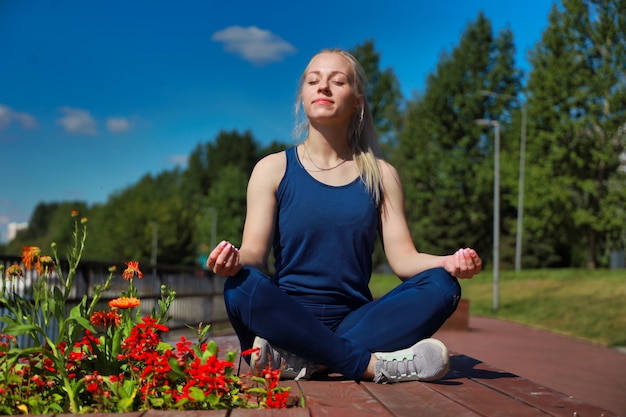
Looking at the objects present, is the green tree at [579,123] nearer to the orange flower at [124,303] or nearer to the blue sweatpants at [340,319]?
the blue sweatpants at [340,319]

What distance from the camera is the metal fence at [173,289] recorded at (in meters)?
8.47

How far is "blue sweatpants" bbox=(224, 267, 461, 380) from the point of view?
351 cm

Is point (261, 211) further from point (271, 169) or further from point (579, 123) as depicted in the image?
point (579, 123)

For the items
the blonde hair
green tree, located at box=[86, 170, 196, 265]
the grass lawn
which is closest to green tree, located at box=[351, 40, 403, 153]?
the grass lawn

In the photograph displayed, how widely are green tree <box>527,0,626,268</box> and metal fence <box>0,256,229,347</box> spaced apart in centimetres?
2855

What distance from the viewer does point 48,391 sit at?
9.48 feet

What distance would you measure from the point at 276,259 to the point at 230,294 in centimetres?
62

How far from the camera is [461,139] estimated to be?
53.3 m

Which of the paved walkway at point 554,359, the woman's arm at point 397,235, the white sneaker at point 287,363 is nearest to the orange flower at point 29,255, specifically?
the white sneaker at point 287,363

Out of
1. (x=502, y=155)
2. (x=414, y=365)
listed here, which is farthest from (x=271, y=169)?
(x=502, y=155)

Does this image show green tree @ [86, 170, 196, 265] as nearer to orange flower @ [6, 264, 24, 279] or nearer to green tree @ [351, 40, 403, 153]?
green tree @ [351, 40, 403, 153]

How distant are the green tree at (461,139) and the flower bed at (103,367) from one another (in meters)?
49.3

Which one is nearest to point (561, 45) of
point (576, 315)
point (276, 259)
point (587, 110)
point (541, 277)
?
point (587, 110)

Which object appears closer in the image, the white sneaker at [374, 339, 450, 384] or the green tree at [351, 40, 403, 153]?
the white sneaker at [374, 339, 450, 384]
